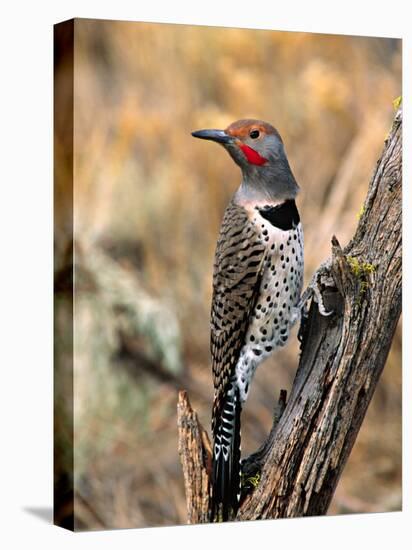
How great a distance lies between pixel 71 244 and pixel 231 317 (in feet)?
2.90

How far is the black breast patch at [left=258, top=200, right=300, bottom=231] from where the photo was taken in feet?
18.9

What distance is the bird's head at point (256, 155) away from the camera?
5844mm

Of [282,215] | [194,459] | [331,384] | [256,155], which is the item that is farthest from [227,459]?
[256,155]

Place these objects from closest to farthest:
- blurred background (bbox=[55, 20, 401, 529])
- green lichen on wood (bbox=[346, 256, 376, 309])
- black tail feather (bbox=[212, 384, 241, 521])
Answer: blurred background (bbox=[55, 20, 401, 529]) → green lichen on wood (bbox=[346, 256, 376, 309]) → black tail feather (bbox=[212, 384, 241, 521])

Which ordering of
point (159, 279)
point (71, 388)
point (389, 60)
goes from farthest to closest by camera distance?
point (389, 60) → point (159, 279) → point (71, 388)

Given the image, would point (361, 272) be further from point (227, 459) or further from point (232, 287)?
point (227, 459)

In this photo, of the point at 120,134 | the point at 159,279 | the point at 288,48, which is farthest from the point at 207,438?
the point at 288,48

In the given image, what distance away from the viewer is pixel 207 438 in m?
5.81

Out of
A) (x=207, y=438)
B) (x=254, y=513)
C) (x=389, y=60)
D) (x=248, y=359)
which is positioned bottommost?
Answer: (x=254, y=513)

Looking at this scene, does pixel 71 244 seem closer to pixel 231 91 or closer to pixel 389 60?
pixel 231 91

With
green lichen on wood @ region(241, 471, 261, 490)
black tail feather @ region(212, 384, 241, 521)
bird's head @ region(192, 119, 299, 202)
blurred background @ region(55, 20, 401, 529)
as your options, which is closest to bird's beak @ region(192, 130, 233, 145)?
bird's head @ region(192, 119, 299, 202)

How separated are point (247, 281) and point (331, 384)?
649mm

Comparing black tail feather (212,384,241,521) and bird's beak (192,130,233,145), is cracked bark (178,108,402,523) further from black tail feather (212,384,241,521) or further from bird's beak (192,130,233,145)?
bird's beak (192,130,233,145)

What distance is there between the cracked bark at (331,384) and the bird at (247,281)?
10 cm
